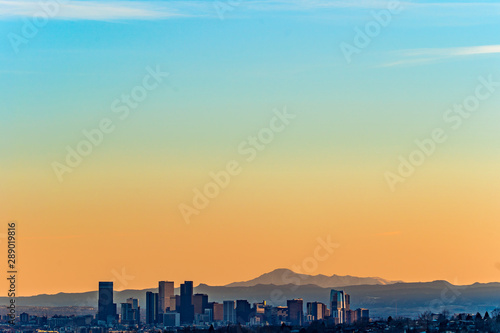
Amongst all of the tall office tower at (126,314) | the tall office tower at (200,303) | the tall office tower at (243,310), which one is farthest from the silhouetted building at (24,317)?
the tall office tower at (200,303)

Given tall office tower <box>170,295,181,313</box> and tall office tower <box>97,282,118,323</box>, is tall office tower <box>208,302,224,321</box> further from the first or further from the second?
tall office tower <box>97,282,118,323</box>

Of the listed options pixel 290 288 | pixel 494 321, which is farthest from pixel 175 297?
pixel 494 321

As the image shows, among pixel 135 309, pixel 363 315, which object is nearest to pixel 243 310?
pixel 135 309

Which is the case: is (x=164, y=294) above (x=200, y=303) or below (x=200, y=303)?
above

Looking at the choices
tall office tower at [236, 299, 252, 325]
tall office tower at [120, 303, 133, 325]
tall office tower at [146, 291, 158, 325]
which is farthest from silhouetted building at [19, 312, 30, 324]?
tall office tower at [236, 299, 252, 325]

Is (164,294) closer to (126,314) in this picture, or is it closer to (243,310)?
(126,314)

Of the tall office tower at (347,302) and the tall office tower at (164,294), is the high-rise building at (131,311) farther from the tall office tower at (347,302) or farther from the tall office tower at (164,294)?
the tall office tower at (347,302)
